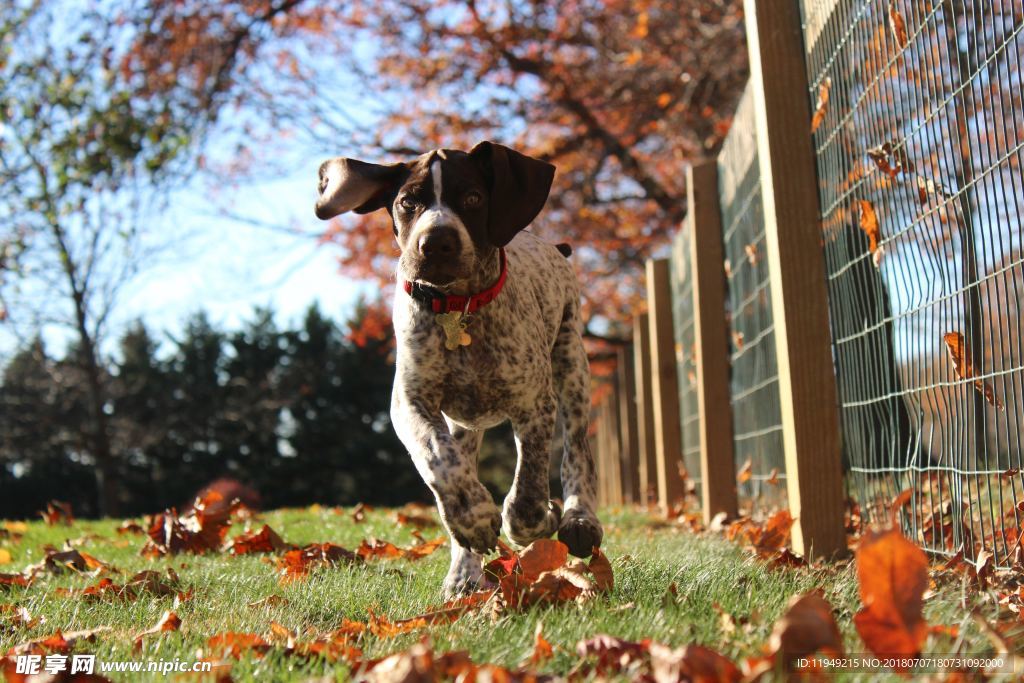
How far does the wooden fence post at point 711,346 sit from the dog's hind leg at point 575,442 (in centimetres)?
191

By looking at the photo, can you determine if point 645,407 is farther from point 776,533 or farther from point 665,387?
point 776,533

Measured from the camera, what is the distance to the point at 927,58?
3.17m

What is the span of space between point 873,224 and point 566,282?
132 cm

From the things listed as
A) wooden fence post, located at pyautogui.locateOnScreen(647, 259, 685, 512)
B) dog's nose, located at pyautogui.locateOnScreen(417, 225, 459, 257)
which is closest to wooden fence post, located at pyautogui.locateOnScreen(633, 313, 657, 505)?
wooden fence post, located at pyautogui.locateOnScreen(647, 259, 685, 512)

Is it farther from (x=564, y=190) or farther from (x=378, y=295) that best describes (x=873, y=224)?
(x=378, y=295)

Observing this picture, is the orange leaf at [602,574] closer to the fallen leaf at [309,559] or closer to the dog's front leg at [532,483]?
the dog's front leg at [532,483]

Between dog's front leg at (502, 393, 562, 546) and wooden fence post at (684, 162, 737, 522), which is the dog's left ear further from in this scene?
wooden fence post at (684, 162, 737, 522)

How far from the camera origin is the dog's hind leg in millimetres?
3283

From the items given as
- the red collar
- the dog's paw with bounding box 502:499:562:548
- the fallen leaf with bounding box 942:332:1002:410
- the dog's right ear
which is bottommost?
the dog's paw with bounding box 502:499:562:548

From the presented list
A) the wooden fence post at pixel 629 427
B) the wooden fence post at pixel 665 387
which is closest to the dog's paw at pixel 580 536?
the wooden fence post at pixel 665 387

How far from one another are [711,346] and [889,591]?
4448mm

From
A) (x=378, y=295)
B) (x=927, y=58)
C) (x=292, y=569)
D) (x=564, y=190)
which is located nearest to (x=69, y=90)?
(x=378, y=295)

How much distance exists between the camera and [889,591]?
1.76 m

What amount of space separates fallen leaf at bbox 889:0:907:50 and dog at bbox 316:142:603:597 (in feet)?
3.92
